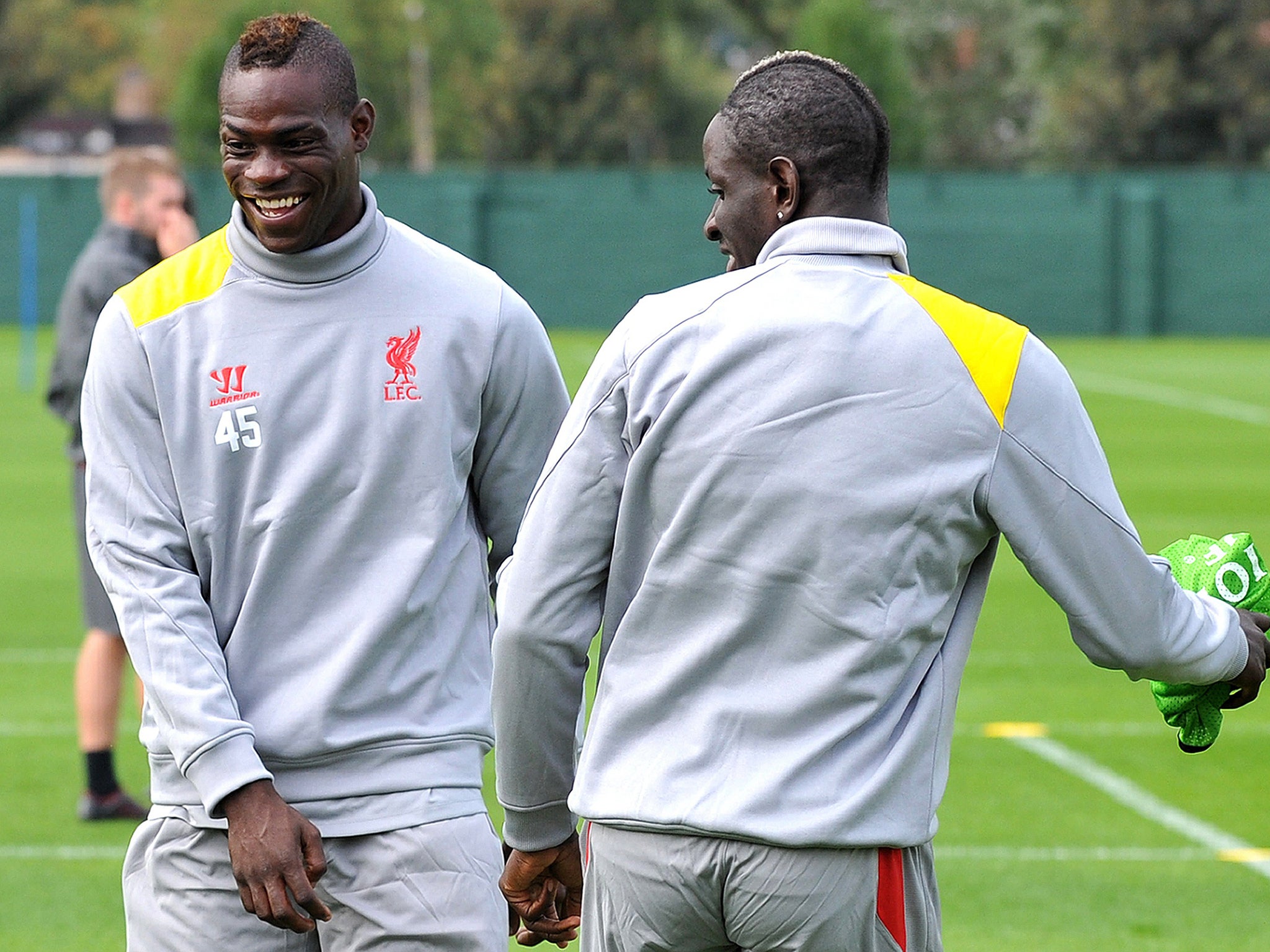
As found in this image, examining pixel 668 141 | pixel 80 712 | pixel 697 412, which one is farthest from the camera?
pixel 668 141

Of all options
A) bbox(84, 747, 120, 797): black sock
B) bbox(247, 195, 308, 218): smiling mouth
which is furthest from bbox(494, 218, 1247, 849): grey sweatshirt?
bbox(84, 747, 120, 797): black sock

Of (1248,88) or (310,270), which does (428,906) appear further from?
(1248,88)

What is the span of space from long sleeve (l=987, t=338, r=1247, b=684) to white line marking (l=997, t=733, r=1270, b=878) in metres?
3.97

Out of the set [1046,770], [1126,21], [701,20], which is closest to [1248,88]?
[1126,21]

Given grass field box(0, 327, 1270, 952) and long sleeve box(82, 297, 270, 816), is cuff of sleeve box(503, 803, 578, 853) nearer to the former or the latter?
long sleeve box(82, 297, 270, 816)

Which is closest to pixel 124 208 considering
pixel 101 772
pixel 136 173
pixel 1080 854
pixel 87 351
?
pixel 136 173

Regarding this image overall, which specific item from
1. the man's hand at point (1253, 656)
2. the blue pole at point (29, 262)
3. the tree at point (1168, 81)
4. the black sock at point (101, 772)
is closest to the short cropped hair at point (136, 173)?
the black sock at point (101, 772)

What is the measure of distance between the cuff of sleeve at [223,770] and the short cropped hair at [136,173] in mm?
4492

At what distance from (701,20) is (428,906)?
6962 cm

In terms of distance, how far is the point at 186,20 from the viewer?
72.2 metres

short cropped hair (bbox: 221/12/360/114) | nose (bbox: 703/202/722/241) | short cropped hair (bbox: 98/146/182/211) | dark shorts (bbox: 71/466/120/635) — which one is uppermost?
short cropped hair (bbox: 221/12/360/114)

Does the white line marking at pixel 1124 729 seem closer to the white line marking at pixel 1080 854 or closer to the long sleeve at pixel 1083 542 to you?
the white line marking at pixel 1080 854

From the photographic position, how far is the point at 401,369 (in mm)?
3379

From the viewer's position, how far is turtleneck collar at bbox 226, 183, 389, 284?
3.38 meters
